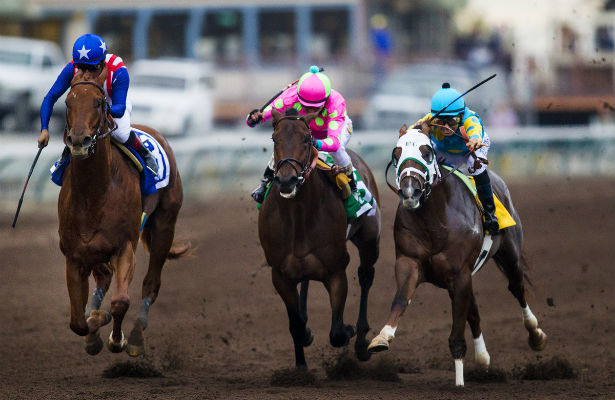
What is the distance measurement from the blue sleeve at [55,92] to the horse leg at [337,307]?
2.23 meters

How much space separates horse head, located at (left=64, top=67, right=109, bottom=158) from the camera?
671 cm

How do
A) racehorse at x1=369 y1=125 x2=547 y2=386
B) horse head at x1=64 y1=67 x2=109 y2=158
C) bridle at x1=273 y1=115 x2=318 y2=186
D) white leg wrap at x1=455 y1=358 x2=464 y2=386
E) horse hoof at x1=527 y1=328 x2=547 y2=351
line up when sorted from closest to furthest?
horse head at x1=64 y1=67 x2=109 y2=158
bridle at x1=273 y1=115 x2=318 y2=186
racehorse at x1=369 y1=125 x2=547 y2=386
white leg wrap at x1=455 y1=358 x2=464 y2=386
horse hoof at x1=527 y1=328 x2=547 y2=351

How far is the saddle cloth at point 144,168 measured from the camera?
24.9 ft

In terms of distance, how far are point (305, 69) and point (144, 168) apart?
A: 1654 centimetres

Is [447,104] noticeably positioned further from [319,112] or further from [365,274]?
[365,274]

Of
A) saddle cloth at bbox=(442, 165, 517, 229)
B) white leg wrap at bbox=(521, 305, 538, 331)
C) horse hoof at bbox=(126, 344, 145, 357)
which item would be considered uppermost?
saddle cloth at bbox=(442, 165, 517, 229)

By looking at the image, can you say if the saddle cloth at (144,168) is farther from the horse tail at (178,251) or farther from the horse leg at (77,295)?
the horse tail at (178,251)

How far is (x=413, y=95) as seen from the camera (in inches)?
861

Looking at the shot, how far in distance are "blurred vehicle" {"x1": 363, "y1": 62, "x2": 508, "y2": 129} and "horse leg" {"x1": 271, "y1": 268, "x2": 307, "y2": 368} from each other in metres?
13.7

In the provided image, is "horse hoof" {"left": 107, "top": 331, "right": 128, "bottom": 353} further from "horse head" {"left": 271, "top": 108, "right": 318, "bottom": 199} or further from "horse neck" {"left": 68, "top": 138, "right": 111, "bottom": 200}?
"horse head" {"left": 271, "top": 108, "right": 318, "bottom": 199}

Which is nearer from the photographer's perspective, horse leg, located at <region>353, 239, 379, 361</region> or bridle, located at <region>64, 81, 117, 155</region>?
bridle, located at <region>64, 81, 117, 155</region>

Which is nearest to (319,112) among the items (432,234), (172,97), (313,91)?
(313,91)

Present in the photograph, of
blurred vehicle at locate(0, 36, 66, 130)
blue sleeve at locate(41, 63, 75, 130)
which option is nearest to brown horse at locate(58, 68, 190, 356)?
blue sleeve at locate(41, 63, 75, 130)

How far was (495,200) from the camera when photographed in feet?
26.9
